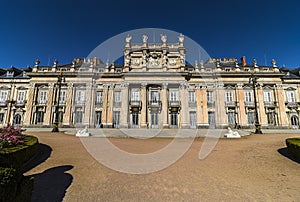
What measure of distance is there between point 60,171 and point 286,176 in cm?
712

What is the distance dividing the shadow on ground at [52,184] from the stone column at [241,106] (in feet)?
83.9

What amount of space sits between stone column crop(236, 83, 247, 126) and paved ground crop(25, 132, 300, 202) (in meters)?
20.0

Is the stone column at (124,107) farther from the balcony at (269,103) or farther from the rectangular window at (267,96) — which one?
the rectangular window at (267,96)

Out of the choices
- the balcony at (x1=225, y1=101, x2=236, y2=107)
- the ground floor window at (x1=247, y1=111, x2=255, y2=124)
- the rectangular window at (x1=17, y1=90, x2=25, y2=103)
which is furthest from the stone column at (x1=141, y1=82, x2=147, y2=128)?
the rectangular window at (x1=17, y1=90, x2=25, y2=103)

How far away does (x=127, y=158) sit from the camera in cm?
732

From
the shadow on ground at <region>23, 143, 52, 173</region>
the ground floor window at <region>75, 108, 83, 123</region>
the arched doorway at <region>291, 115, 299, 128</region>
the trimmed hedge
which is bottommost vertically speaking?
the shadow on ground at <region>23, 143, 52, 173</region>

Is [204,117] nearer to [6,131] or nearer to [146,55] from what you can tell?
[146,55]

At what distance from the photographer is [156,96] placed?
1051 inches

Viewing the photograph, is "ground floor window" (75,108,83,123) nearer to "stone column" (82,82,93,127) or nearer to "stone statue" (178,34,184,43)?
"stone column" (82,82,93,127)

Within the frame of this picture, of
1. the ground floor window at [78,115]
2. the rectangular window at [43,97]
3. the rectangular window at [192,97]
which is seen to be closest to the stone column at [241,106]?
the rectangular window at [192,97]

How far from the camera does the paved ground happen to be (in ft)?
13.5

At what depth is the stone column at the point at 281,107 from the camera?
25094mm

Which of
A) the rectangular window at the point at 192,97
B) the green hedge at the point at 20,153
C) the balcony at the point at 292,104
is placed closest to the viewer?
the green hedge at the point at 20,153

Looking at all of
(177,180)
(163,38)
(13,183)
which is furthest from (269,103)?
(13,183)
